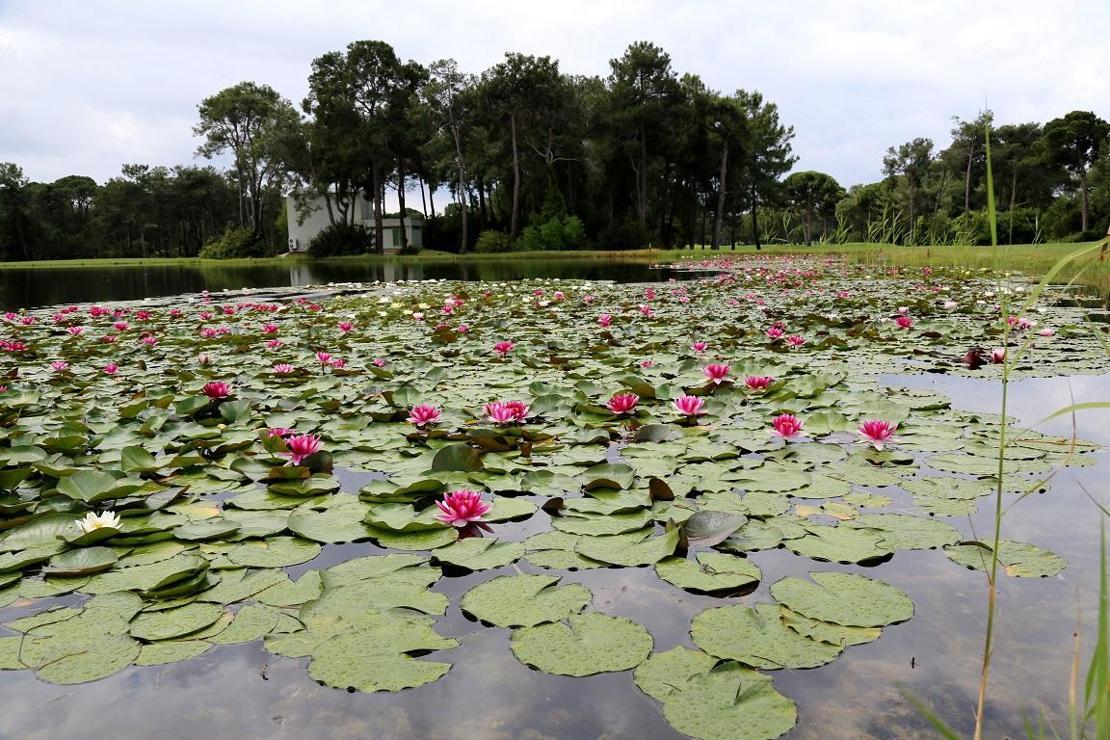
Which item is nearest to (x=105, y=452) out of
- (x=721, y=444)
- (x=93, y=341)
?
(x=721, y=444)

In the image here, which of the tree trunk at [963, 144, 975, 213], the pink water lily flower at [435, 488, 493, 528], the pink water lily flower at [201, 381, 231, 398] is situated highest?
the tree trunk at [963, 144, 975, 213]

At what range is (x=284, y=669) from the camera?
1314mm

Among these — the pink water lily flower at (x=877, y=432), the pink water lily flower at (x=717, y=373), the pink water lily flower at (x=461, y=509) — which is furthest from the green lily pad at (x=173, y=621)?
the pink water lily flower at (x=717, y=373)

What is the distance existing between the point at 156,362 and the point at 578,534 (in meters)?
4.15

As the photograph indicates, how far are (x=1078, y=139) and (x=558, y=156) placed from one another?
2704 centimetres

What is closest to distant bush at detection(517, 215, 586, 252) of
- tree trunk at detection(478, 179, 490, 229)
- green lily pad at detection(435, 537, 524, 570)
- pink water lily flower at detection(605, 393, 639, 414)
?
tree trunk at detection(478, 179, 490, 229)

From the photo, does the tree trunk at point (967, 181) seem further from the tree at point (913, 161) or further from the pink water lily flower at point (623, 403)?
the pink water lily flower at point (623, 403)

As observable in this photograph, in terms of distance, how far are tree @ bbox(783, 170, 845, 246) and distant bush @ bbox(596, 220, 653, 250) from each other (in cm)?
2008

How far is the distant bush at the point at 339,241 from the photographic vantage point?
38375 mm

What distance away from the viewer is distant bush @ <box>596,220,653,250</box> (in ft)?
117

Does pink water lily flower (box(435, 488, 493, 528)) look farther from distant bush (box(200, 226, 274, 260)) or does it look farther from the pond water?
distant bush (box(200, 226, 274, 260))

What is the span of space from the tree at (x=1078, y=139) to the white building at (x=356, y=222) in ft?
118

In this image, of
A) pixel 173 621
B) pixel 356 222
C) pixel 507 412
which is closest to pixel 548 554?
pixel 173 621

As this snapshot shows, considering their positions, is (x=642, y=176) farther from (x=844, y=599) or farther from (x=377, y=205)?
(x=844, y=599)
